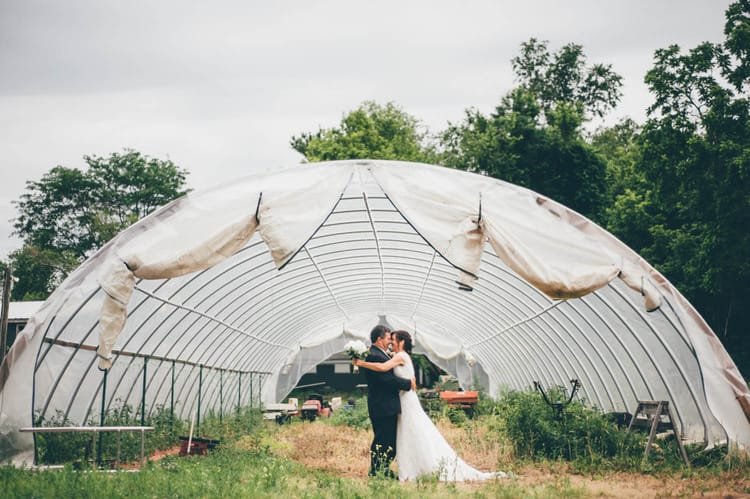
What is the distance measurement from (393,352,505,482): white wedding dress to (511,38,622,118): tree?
30.5 metres

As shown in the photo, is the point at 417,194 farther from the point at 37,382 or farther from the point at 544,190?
the point at 544,190

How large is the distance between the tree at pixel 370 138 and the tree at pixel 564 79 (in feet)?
26.0

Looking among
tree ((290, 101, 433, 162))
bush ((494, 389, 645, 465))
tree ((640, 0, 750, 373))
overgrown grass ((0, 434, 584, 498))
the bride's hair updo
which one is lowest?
overgrown grass ((0, 434, 584, 498))

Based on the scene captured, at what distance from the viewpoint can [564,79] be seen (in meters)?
38.1

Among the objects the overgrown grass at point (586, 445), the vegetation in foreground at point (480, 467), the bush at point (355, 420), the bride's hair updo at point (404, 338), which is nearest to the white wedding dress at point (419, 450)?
the bride's hair updo at point (404, 338)

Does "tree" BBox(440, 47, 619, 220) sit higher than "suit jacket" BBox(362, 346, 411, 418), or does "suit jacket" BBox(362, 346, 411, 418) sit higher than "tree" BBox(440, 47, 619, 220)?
"tree" BBox(440, 47, 619, 220)

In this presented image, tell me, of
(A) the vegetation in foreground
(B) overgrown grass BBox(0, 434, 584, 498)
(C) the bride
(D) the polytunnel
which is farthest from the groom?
(D) the polytunnel

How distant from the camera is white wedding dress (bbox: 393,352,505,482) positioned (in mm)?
9578

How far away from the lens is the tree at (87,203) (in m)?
45.6

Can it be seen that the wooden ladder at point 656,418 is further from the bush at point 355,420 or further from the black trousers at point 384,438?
the bush at point 355,420

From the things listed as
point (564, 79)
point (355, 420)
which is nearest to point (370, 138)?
point (564, 79)

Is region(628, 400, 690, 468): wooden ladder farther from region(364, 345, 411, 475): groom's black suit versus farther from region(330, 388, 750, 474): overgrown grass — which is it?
region(364, 345, 411, 475): groom's black suit

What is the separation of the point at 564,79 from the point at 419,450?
31719mm

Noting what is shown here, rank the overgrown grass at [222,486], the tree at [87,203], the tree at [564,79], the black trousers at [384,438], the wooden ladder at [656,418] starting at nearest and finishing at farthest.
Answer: the overgrown grass at [222,486]
the black trousers at [384,438]
the wooden ladder at [656,418]
the tree at [564,79]
the tree at [87,203]
